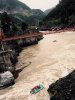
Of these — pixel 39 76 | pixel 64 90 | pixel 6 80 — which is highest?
pixel 64 90

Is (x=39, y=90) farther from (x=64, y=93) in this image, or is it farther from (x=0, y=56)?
(x=0, y=56)

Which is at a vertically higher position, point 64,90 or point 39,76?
point 64,90

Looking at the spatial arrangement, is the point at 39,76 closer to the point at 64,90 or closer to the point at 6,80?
the point at 6,80

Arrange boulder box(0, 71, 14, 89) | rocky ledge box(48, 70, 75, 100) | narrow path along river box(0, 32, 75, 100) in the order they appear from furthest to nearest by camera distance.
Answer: boulder box(0, 71, 14, 89) → narrow path along river box(0, 32, 75, 100) → rocky ledge box(48, 70, 75, 100)

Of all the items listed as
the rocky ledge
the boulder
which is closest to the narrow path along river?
the boulder

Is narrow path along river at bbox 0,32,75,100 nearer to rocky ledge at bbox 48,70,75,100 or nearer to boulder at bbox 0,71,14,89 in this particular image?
boulder at bbox 0,71,14,89

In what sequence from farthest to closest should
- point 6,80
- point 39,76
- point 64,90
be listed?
point 39,76
point 6,80
point 64,90

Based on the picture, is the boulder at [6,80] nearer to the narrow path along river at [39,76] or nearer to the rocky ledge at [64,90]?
the narrow path along river at [39,76]

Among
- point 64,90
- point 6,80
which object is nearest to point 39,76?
point 6,80

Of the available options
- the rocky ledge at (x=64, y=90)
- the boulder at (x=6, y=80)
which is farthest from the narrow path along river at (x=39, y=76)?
the rocky ledge at (x=64, y=90)

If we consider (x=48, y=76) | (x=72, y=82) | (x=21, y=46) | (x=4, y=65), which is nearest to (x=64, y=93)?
(x=72, y=82)

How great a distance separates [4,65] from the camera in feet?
123

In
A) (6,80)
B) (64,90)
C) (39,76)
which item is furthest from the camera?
(39,76)

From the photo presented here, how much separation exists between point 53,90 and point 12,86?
8105 mm
